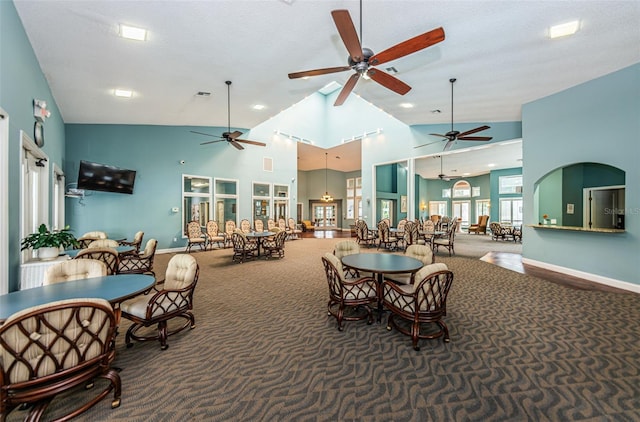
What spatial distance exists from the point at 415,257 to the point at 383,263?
29.9 inches

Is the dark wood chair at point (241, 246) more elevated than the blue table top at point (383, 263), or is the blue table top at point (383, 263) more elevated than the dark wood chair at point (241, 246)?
the blue table top at point (383, 263)

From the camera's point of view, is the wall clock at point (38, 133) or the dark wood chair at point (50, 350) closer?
the dark wood chair at point (50, 350)

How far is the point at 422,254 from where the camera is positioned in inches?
149

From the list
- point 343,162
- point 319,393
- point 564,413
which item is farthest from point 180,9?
point 343,162

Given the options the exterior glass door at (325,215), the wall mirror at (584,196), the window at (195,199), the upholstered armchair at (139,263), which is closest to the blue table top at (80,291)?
the upholstered armchair at (139,263)

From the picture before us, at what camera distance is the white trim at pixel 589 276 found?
14.5 feet

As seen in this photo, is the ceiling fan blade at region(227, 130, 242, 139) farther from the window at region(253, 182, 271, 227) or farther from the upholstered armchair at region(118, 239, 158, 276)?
the window at region(253, 182, 271, 227)

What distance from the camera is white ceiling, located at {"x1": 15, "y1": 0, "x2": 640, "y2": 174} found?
341 cm

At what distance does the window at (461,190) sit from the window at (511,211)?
3335 mm

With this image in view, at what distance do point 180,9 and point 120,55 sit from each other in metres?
1.79

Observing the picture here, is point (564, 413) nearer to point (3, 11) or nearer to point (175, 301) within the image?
point (175, 301)

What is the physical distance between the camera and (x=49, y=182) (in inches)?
212

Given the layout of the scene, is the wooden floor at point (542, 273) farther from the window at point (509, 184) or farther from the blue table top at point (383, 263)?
the window at point (509, 184)

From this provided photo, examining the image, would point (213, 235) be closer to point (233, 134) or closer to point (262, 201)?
point (262, 201)
